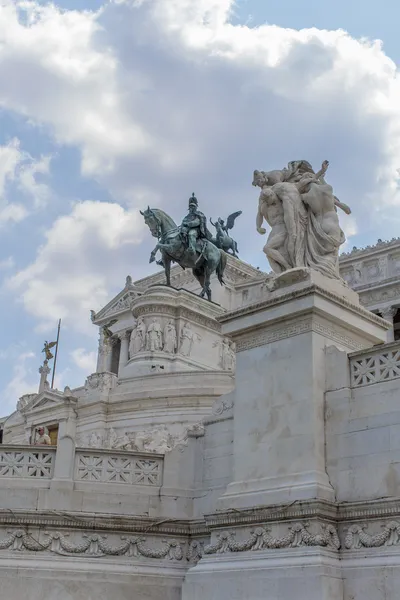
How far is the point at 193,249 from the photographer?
4591cm

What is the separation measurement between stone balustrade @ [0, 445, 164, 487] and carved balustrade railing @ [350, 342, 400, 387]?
3.70 m

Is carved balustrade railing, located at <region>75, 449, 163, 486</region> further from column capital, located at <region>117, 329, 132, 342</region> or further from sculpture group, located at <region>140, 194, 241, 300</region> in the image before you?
column capital, located at <region>117, 329, 132, 342</region>

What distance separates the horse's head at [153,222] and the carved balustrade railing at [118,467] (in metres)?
37.3

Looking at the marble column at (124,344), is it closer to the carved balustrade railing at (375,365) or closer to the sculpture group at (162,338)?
the sculpture group at (162,338)

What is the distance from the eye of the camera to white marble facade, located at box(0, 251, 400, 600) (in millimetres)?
10203

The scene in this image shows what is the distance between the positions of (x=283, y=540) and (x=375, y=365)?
2743 mm

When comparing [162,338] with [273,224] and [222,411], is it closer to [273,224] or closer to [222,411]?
[222,411]

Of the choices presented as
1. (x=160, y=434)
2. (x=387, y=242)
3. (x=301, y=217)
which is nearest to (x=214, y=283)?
(x=387, y=242)

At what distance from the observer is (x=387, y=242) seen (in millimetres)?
60344

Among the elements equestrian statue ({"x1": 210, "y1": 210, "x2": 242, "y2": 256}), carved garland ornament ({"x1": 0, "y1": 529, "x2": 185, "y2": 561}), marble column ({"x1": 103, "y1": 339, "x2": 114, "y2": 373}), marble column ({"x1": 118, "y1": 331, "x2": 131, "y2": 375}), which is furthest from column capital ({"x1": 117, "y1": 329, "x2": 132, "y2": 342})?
carved garland ornament ({"x1": 0, "y1": 529, "x2": 185, "y2": 561})

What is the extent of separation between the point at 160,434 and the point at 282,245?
19415 millimetres

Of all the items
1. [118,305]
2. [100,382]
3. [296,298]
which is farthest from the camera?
[118,305]

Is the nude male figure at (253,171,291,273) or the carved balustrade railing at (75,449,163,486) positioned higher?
the nude male figure at (253,171,291,273)

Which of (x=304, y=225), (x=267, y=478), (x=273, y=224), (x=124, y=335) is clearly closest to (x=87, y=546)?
(x=267, y=478)
